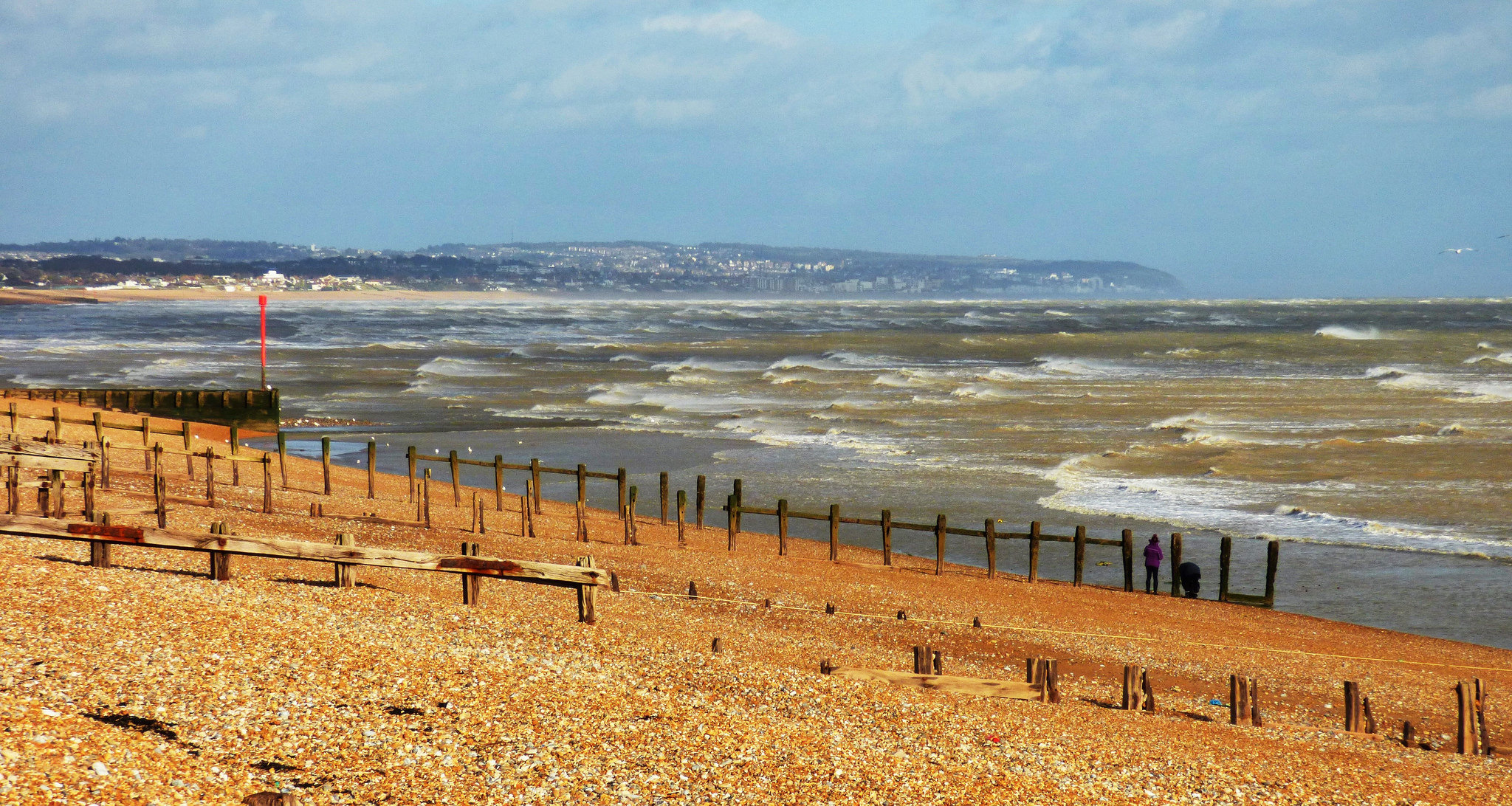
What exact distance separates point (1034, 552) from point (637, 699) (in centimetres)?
1194

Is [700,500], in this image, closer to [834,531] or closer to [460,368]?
[834,531]

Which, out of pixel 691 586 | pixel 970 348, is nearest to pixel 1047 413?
pixel 691 586

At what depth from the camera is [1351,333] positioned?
104m

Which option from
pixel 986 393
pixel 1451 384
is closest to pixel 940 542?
pixel 986 393

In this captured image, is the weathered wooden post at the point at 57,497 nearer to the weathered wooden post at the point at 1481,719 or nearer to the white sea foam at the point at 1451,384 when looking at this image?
the weathered wooden post at the point at 1481,719

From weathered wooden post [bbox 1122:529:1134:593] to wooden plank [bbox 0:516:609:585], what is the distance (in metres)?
11.0

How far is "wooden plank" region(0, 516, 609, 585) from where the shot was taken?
11211mm

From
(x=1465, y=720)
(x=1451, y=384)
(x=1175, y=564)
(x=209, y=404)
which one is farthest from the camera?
(x=1451, y=384)

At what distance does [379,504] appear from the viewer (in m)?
23.0

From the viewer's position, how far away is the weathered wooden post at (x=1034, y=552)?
65.4 ft

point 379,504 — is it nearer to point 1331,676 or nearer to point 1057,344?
point 1331,676

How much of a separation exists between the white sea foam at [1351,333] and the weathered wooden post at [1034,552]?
84.2 meters

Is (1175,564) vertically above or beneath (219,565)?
beneath

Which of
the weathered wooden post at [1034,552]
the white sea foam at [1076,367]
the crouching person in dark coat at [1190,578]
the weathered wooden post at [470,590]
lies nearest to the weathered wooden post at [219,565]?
the weathered wooden post at [470,590]
